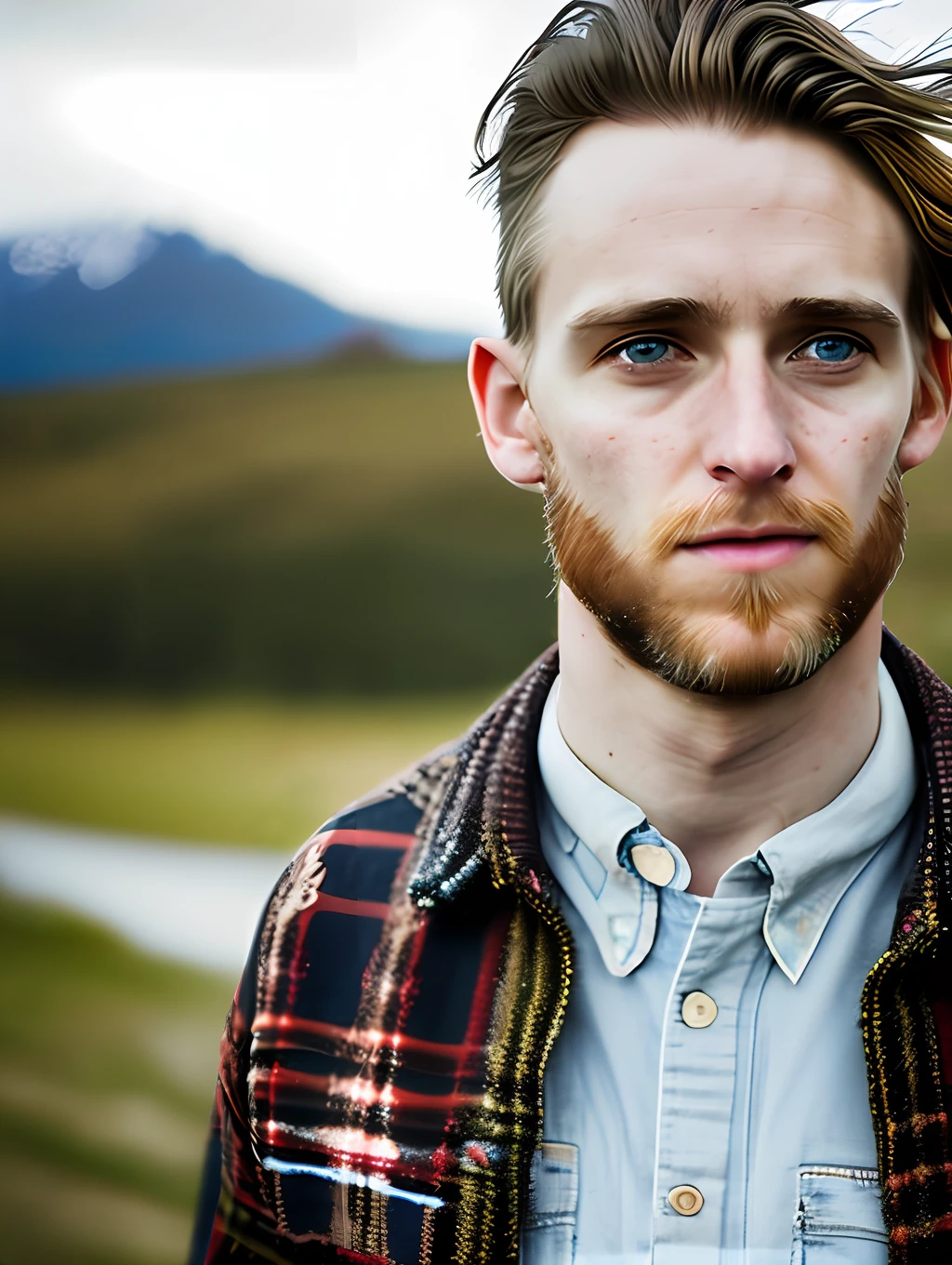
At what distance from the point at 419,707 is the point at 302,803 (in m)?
0.20

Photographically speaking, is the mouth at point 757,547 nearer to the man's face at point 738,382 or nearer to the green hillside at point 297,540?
the man's face at point 738,382

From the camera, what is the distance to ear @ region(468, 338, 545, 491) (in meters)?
1.36

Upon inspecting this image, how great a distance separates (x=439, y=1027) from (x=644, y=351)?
79 cm

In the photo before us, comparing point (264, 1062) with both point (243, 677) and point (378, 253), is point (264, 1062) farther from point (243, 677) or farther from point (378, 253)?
point (378, 253)

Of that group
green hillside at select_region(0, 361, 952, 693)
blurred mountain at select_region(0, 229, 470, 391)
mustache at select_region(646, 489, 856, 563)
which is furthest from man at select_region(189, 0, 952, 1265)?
blurred mountain at select_region(0, 229, 470, 391)

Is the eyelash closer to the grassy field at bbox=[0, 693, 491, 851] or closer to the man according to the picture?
the man

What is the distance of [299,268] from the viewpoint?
1.52 m

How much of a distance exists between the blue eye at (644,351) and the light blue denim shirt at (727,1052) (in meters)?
0.49

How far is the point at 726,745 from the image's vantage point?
1313 millimetres

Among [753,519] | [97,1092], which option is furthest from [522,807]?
[97,1092]

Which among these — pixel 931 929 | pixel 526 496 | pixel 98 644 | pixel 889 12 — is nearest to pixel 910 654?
pixel 931 929

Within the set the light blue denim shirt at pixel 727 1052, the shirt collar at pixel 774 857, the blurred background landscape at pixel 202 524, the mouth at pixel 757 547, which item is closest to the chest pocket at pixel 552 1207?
the light blue denim shirt at pixel 727 1052

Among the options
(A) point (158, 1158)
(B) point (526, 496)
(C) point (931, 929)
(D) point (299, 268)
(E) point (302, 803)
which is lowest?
(A) point (158, 1158)

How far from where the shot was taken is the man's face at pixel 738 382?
3.96 feet
